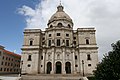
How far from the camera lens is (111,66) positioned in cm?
1703

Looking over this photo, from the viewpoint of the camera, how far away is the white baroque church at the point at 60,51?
44625 millimetres

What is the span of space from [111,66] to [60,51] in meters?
28.7

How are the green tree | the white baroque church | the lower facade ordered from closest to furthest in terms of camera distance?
the green tree, the lower facade, the white baroque church

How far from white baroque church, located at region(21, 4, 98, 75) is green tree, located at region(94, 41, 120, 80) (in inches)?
1002

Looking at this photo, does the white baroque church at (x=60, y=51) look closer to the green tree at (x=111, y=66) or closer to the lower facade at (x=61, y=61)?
the lower facade at (x=61, y=61)

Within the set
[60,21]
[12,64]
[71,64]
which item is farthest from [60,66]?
[12,64]

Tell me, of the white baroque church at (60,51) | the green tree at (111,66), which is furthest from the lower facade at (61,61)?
the green tree at (111,66)

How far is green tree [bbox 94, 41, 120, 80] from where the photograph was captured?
651 inches

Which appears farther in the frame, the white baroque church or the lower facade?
the white baroque church

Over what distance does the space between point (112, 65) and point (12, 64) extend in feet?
181

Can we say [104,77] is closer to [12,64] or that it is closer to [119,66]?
[119,66]

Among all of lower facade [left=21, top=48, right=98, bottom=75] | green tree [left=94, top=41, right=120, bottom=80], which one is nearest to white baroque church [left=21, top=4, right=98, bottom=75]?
lower facade [left=21, top=48, right=98, bottom=75]

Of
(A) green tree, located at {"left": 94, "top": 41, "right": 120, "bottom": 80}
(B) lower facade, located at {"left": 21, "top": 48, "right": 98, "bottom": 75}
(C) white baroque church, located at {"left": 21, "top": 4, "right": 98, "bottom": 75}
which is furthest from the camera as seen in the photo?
(C) white baroque church, located at {"left": 21, "top": 4, "right": 98, "bottom": 75}

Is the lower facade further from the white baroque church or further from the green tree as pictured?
the green tree
